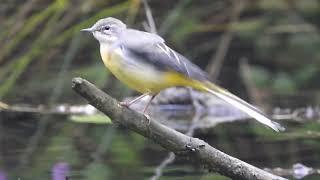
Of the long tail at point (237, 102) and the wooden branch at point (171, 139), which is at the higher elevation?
the long tail at point (237, 102)

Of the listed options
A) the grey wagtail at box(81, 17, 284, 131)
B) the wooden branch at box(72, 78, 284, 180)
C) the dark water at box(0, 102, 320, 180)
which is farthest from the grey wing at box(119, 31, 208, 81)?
the dark water at box(0, 102, 320, 180)

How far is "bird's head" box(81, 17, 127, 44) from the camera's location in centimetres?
346

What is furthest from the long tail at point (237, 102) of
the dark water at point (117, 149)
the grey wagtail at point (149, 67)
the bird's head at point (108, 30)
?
the dark water at point (117, 149)

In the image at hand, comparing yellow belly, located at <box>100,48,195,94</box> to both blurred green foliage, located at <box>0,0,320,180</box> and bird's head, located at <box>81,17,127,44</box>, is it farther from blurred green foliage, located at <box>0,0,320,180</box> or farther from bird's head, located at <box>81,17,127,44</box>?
blurred green foliage, located at <box>0,0,320,180</box>

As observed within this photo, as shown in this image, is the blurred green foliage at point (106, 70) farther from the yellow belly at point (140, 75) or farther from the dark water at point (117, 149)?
the yellow belly at point (140, 75)

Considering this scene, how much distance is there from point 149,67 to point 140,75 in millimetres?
54

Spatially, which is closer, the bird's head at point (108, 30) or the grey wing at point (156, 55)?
the grey wing at point (156, 55)

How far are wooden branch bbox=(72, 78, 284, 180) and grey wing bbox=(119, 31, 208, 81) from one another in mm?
233

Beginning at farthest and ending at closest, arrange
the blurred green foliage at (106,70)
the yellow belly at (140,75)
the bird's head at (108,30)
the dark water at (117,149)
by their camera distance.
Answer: the blurred green foliage at (106,70) → the dark water at (117,149) → the bird's head at (108,30) → the yellow belly at (140,75)

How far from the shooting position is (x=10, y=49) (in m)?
5.52

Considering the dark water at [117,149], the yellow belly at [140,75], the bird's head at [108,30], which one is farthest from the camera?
the dark water at [117,149]

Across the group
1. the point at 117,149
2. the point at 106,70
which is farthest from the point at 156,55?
the point at 106,70

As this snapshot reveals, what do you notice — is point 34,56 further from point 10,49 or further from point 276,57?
point 276,57

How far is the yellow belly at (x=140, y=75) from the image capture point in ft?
10.8
